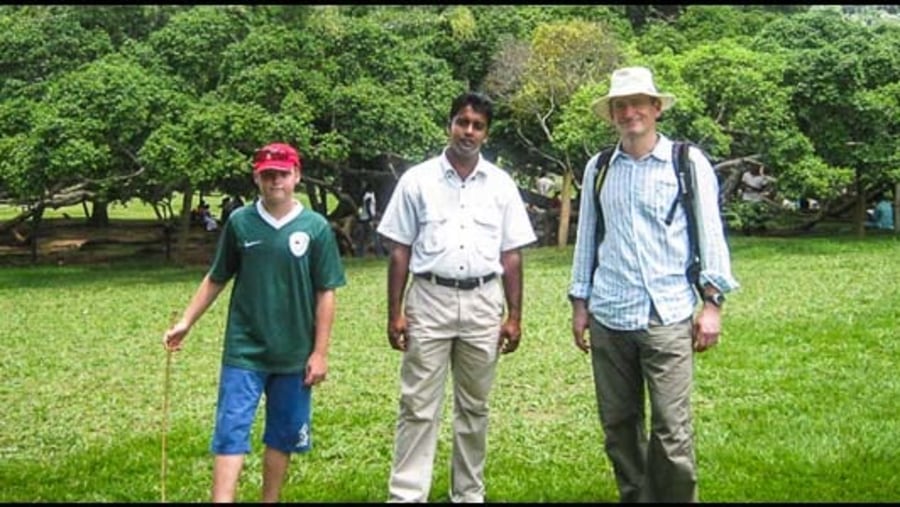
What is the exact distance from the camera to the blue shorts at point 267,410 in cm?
410

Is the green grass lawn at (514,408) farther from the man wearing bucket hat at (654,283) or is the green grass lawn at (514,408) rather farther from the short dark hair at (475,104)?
the short dark hair at (475,104)

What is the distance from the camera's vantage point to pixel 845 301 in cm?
1150

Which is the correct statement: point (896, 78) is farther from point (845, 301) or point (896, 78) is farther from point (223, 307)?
point (223, 307)

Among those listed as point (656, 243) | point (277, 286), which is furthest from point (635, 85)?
point (277, 286)

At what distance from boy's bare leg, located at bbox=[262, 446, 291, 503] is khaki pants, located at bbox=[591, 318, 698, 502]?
1229mm

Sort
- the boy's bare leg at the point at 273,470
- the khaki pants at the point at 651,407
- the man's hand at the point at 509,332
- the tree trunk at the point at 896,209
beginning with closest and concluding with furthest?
the khaki pants at the point at 651,407 → the boy's bare leg at the point at 273,470 → the man's hand at the point at 509,332 → the tree trunk at the point at 896,209

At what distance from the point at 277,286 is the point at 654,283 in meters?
1.38

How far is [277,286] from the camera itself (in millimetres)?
4125

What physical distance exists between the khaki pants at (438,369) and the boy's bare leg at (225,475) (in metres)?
0.62

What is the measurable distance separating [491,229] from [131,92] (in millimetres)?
13853

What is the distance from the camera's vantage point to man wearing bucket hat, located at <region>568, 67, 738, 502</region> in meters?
3.99

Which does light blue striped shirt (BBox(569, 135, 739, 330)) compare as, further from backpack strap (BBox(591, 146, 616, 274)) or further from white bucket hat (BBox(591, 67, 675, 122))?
white bucket hat (BBox(591, 67, 675, 122))

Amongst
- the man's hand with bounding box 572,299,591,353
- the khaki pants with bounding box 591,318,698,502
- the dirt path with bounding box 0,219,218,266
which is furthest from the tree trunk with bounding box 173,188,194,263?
the khaki pants with bounding box 591,318,698,502

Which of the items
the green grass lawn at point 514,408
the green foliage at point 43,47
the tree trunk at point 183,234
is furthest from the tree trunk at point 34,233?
the green grass lawn at point 514,408
